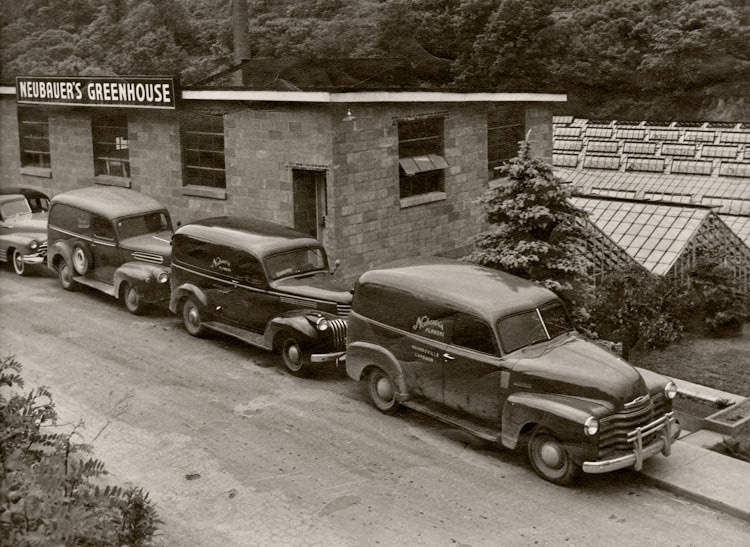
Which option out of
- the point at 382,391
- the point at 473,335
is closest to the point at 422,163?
the point at 382,391

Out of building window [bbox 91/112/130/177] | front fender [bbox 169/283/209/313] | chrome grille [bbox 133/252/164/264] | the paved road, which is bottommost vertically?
the paved road

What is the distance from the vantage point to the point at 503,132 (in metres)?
22.2

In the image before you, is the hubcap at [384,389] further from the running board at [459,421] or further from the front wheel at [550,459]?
the front wheel at [550,459]

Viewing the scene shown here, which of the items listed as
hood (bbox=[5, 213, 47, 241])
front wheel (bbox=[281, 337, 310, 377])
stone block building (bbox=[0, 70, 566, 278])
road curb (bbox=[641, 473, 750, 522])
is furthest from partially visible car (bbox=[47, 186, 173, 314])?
road curb (bbox=[641, 473, 750, 522])

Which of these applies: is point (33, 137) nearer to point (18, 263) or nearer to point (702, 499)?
point (18, 263)

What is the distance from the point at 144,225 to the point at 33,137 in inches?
372

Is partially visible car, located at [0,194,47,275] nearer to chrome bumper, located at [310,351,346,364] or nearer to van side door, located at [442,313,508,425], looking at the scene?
chrome bumper, located at [310,351,346,364]

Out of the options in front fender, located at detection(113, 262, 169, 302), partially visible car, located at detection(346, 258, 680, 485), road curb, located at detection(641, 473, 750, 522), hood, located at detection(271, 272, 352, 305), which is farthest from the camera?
front fender, located at detection(113, 262, 169, 302)

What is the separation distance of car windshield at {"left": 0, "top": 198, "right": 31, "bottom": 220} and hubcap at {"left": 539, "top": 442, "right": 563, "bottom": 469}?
1500 centimetres

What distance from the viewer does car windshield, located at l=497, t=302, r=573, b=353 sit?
10977 millimetres

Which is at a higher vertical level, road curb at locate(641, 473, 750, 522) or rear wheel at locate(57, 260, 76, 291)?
rear wheel at locate(57, 260, 76, 291)

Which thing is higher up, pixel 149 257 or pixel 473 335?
pixel 149 257

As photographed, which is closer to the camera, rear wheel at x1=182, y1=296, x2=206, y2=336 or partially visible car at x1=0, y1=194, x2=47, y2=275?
rear wheel at x1=182, y1=296, x2=206, y2=336

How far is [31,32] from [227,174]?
2100cm
